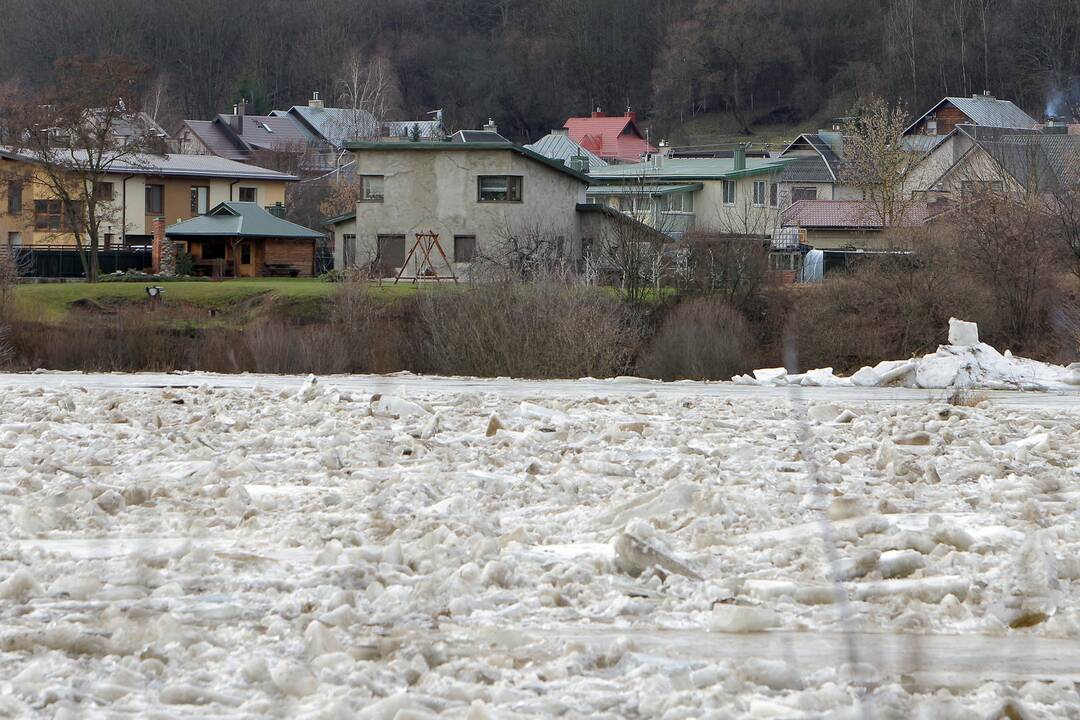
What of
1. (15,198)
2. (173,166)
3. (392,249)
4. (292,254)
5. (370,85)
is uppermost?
(370,85)

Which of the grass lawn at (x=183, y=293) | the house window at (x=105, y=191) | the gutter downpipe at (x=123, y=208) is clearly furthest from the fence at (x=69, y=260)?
the grass lawn at (x=183, y=293)

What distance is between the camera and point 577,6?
115m

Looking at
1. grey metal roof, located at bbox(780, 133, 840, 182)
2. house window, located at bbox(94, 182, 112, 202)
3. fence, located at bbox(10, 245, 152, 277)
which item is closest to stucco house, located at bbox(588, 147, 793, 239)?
grey metal roof, located at bbox(780, 133, 840, 182)

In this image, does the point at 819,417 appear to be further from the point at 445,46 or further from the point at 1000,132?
the point at 445,46

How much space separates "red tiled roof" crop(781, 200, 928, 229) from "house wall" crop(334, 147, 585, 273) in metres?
11.3

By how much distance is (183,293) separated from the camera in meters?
43.7

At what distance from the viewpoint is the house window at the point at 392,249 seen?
52.1m

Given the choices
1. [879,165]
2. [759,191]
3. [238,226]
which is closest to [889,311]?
[879,165]

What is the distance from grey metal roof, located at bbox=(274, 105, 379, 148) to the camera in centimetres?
9525

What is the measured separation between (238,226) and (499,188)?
10.8 m

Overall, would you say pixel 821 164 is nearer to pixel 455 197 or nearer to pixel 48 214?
pixel 455 197

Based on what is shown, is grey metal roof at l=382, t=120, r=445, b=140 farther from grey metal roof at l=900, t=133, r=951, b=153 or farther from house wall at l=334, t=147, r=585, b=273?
house wall at l=334, t=147, r=585, b=273

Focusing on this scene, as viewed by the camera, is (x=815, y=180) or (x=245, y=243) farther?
(x=815, y=180)

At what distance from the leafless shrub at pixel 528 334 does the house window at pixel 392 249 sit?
1969 centimetres
